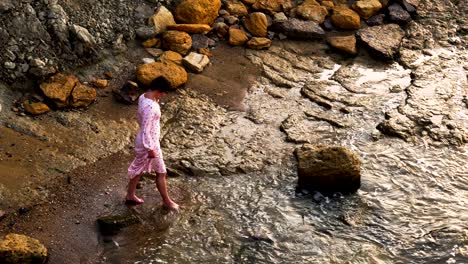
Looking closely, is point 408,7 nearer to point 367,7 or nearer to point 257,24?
point 367,7

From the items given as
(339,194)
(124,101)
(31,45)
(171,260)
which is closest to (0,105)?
(31,45)

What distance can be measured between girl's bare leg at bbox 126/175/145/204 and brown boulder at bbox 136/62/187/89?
218cm

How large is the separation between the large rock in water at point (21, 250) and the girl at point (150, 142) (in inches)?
45.4

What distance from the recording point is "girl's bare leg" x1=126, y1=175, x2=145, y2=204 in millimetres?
5793

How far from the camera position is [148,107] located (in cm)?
539

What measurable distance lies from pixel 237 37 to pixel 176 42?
1.10 meters

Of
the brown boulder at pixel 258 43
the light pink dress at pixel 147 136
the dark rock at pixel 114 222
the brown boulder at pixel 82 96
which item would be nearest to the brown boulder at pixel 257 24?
the brown boulder at pixel 258 43

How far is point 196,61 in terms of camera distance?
8.34m

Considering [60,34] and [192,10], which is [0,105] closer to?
[60,34]

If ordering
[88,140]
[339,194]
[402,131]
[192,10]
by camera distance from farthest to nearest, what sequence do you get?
[192,10] → [402,131] → [88,140] → [339,194]

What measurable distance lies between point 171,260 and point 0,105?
3.09m

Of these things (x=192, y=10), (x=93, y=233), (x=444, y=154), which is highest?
(x=192, y=10)

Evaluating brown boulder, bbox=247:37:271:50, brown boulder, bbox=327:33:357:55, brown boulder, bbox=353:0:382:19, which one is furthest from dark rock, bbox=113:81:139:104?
brown boulder, bbox=353:0:382:19

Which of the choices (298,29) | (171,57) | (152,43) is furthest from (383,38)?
(152,43)
